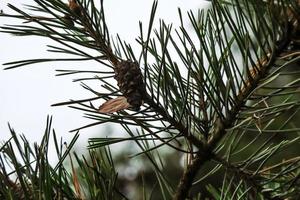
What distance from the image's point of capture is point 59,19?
0.59 m

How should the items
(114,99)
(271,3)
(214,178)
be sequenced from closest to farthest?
(271,3) → (114,99) → (214,178)

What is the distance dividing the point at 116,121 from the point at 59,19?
0.36ft

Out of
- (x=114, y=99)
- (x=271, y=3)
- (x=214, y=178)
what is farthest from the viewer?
(x=214, y=178)

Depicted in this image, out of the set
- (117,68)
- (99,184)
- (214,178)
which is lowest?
(214,178)

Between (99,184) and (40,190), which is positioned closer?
(40,190)

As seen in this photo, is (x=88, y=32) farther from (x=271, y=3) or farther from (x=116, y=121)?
(x=271, y=3)

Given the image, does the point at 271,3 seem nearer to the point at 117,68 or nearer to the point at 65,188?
the point at 117,68

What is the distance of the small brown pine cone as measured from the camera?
1.79 ft

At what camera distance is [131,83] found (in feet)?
1.79

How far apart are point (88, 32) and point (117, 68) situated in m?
0.06

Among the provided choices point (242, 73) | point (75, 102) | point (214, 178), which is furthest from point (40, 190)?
point (214, 178)

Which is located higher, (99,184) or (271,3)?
(271,3)

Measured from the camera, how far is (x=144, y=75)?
1.83 feet

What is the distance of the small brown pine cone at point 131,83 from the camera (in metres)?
0.55
